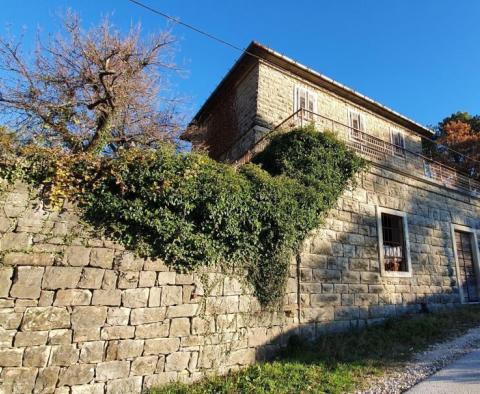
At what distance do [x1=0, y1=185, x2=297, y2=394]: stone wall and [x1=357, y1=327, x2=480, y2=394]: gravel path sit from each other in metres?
2.13

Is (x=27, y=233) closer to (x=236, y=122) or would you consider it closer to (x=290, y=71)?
(x=236, y=122)

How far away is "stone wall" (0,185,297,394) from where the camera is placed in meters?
3.82

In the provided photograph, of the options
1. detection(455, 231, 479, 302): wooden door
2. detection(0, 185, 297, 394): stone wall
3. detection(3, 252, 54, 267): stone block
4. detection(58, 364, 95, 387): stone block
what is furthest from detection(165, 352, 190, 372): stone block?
detection(455, 231, 479, 302): wooden door

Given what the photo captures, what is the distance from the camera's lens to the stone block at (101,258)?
441 cm

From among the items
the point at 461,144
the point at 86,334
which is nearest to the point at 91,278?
the point at 86,334

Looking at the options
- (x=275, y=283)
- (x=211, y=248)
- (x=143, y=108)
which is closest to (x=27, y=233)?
(x=211, y=248)

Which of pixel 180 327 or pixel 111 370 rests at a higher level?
pixel 180 327

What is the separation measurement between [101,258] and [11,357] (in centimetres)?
145

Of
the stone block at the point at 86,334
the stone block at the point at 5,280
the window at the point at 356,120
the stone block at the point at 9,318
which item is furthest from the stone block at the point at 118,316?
the window at the point at 356,120

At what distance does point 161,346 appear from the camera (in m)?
4.55

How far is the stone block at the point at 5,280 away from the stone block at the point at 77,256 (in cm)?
62

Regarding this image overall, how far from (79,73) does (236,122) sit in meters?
4.91

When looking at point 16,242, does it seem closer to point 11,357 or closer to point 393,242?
point 11,357

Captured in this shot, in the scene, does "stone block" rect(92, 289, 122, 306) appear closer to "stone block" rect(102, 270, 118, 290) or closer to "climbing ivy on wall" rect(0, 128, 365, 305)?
"stone block" rect(102, 270, 118, 290)
